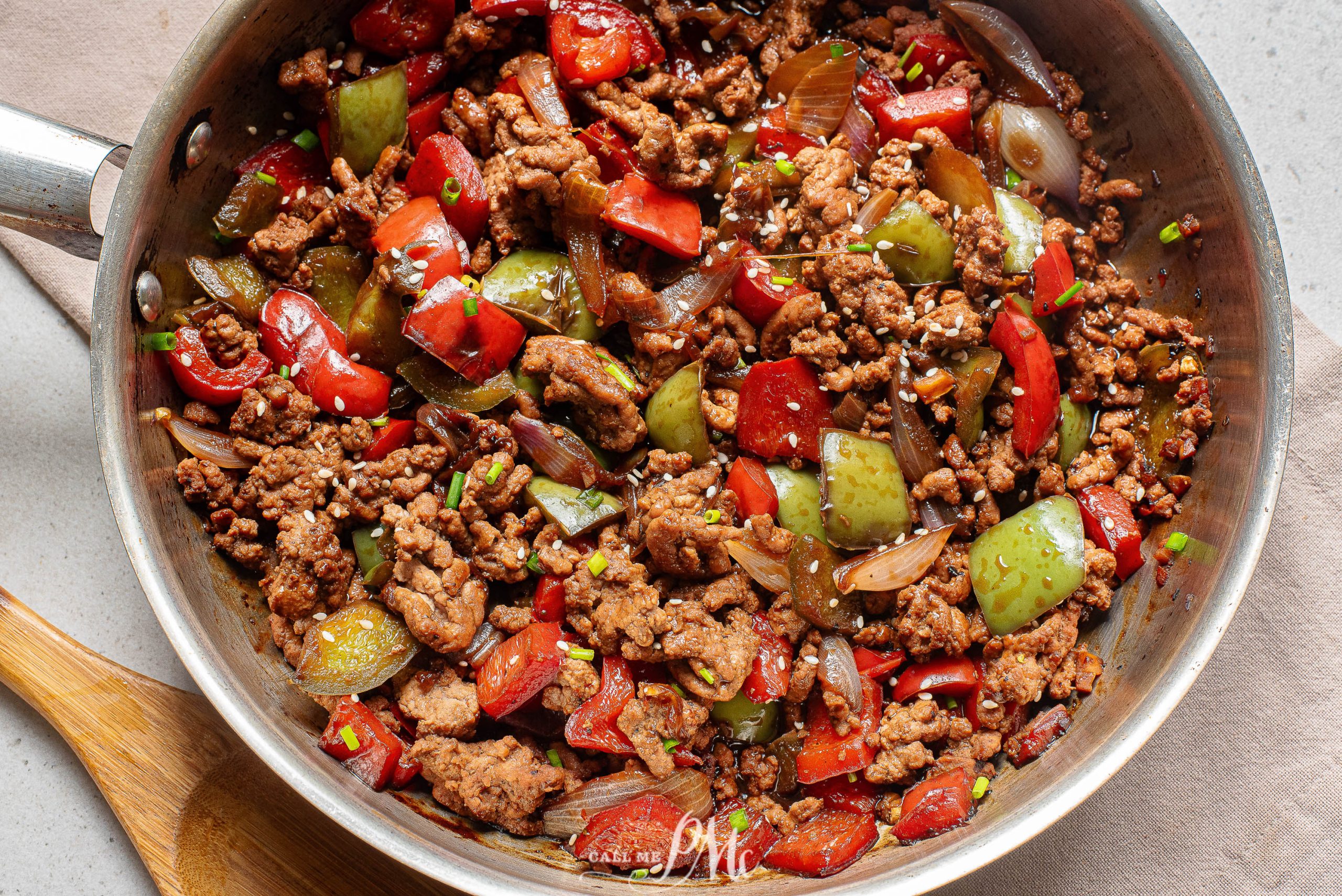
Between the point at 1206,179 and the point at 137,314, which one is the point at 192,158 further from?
the point at 1206,179

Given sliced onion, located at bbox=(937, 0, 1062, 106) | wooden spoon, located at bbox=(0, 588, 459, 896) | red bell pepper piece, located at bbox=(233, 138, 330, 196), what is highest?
sliced onion, located at bbox=(937, 0, 1062, 106)

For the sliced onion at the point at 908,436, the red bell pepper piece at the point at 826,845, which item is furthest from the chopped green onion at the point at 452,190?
the red bell pepper piece at the point at 826,845

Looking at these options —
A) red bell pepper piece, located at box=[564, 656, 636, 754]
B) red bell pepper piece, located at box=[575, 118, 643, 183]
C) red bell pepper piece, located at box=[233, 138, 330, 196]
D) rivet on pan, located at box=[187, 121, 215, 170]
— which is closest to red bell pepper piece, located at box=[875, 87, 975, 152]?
red bell pepper piece, located at box=[575, 118, 643, 183]

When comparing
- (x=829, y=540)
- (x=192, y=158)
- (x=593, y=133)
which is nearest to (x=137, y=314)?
(x=192, y=158)

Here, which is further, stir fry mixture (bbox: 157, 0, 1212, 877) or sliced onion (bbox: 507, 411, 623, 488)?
sliced onion (bbox: 507, 411, 623, 488)

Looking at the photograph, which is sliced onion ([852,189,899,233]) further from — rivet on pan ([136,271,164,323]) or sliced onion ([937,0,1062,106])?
rivet on pan ([136,271,164,323])

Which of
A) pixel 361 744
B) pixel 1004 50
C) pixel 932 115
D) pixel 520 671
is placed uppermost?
pixel 1004 50

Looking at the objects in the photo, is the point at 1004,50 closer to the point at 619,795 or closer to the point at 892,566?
the point at 892,566

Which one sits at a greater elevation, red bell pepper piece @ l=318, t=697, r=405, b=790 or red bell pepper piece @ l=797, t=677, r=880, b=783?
red bell pepper piece @ l=797, t=677, r=880, b=783

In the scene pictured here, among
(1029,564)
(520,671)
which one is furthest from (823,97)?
(520,671)
